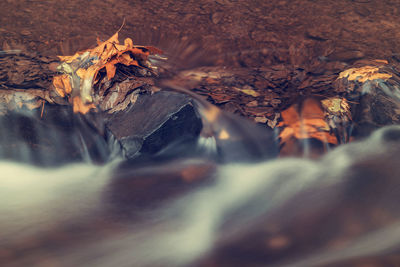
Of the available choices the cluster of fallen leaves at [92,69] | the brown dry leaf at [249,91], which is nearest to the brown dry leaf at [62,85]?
the cluster of fallen leaves at [92,69]

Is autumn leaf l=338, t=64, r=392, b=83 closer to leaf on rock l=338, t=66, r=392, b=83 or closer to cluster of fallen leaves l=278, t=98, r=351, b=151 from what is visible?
leaf on rock l=338, t=66, r=392, b=83

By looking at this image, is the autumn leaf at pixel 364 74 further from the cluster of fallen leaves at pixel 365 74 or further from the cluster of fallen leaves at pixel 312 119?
the cluster of fallen leaves at pixel 312 119

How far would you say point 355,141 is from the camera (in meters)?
2.28

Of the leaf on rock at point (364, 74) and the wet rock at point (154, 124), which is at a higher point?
the leaf on rock at point (364, 74)

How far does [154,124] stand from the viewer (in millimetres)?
2213

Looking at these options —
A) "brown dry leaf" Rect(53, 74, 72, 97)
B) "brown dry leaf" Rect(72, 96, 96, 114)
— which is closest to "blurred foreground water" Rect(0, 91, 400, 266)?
"brown dry leaf" Rect(72, 96, 96, 114)

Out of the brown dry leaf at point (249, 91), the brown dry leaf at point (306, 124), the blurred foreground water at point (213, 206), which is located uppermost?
the brown dry leaf at point (249, 91)

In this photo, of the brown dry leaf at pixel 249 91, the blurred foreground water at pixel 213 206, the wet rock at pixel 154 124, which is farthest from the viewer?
the brown dry leaf at pixel 249 91

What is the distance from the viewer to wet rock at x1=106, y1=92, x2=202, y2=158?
7.25 ft

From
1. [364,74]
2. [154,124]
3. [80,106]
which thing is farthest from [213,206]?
[364,74]

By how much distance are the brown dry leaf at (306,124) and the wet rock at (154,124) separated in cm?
49

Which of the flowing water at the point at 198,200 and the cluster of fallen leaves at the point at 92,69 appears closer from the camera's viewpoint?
the flowing water at the point at 198,200

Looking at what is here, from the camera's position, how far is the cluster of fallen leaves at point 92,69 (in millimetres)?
2408

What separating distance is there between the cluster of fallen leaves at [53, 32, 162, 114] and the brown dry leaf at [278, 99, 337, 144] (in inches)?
35.4
